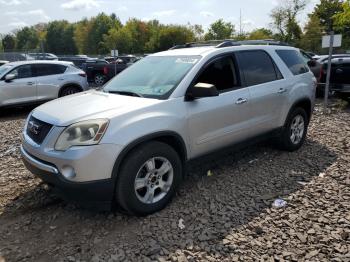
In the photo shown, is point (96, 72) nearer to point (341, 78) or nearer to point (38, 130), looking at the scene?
point (341, 78)

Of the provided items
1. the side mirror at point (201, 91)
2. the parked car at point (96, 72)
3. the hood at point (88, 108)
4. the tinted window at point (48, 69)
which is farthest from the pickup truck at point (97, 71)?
the side mirror at point (201, 91)

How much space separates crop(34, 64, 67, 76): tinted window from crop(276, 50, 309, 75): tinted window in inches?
304

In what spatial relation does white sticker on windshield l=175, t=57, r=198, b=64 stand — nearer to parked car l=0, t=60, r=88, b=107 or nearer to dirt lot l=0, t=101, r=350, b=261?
dirt lot l=0, t=101, r=350, b=261

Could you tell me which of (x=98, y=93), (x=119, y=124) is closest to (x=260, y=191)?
(x=119, y=124)

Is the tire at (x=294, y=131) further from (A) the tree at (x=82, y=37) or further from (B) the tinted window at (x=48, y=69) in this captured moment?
(A) the tree at (x=82, y=37)

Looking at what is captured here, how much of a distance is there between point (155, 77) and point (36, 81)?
7379mm

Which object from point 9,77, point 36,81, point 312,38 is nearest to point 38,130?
point 9,77

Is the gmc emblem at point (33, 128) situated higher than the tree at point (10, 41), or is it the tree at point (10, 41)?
the tree at point (10, 41)

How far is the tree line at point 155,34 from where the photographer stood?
165 ft

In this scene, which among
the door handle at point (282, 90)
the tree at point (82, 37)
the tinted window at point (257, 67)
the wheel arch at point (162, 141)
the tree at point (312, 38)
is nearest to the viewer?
the wheel arch at point (162, 141)

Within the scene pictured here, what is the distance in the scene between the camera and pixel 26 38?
106062 millimetres

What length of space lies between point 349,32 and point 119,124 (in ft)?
152

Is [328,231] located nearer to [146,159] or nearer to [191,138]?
[191,138]

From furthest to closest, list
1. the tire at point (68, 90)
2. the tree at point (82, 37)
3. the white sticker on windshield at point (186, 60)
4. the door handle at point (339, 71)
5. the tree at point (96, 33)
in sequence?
the tree at point (82, 37)
the tree at point (96, 33)
the tire at point (68, 90)
the door handle at point (339, 71)
the white sticker on windshield at point (186, 60)
